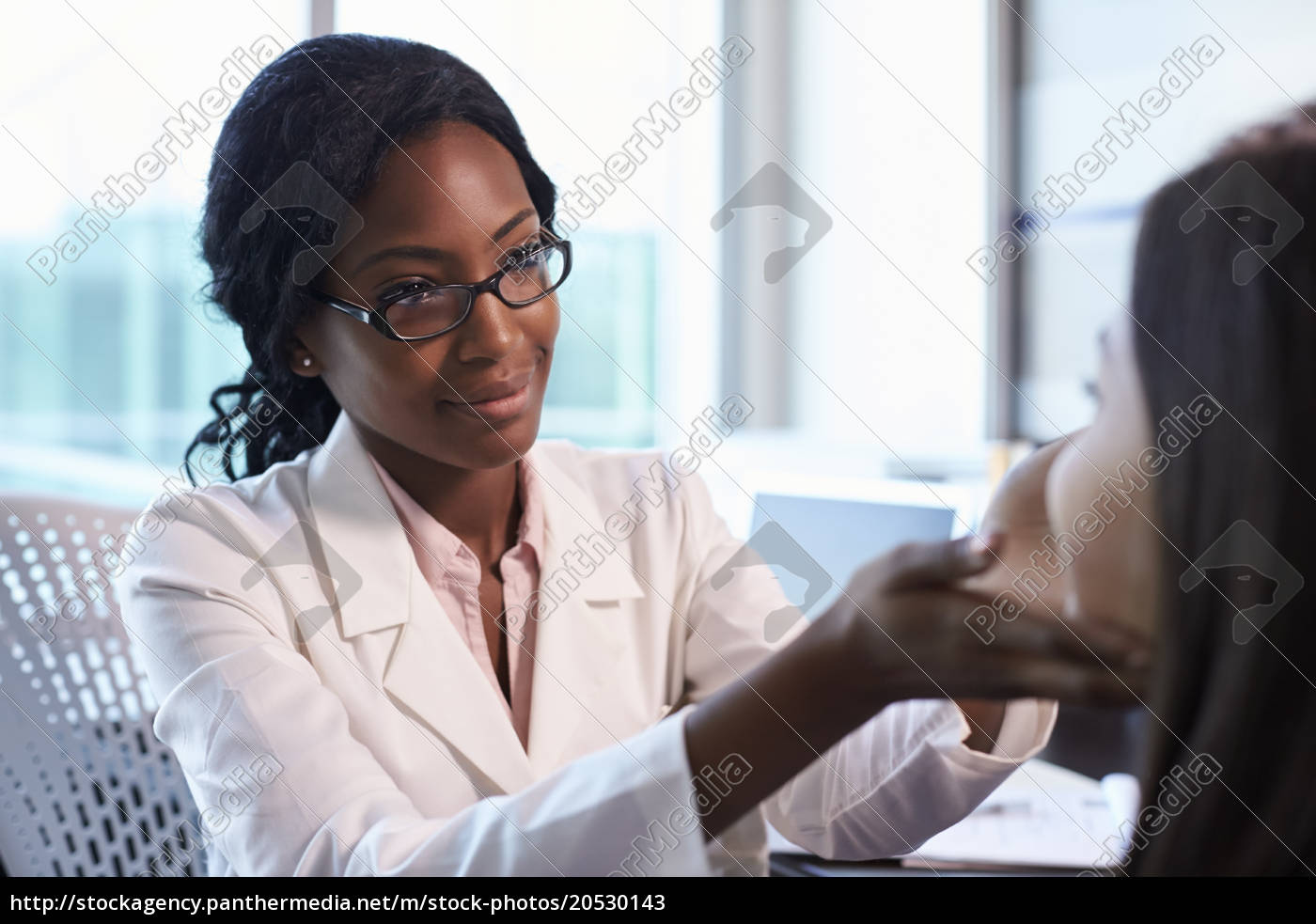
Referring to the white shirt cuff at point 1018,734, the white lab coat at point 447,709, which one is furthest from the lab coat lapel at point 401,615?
the white shirt cuff at point 1018,734

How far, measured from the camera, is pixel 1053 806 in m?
0.95

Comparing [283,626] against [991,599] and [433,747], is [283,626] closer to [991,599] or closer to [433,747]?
[433,747]

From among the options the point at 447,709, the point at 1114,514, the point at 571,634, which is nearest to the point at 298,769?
the point at 447,709

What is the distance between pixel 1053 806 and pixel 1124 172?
3.35 ft

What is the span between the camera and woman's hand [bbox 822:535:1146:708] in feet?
1.21

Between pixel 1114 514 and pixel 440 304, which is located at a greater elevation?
pixel 1114 514

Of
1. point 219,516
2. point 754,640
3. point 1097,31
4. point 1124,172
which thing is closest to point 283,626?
point 219,516

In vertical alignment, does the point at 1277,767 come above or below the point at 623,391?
above

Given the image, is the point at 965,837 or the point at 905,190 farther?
the point at 905,190

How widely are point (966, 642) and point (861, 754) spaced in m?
0.29

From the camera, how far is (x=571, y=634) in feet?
2.46

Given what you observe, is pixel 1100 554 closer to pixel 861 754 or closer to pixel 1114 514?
pixel 1114 514

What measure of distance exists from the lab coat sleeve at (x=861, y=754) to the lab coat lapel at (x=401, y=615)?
171mm

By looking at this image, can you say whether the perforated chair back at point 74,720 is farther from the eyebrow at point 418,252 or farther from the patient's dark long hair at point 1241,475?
the patient's dark long hair at point 1241,475
